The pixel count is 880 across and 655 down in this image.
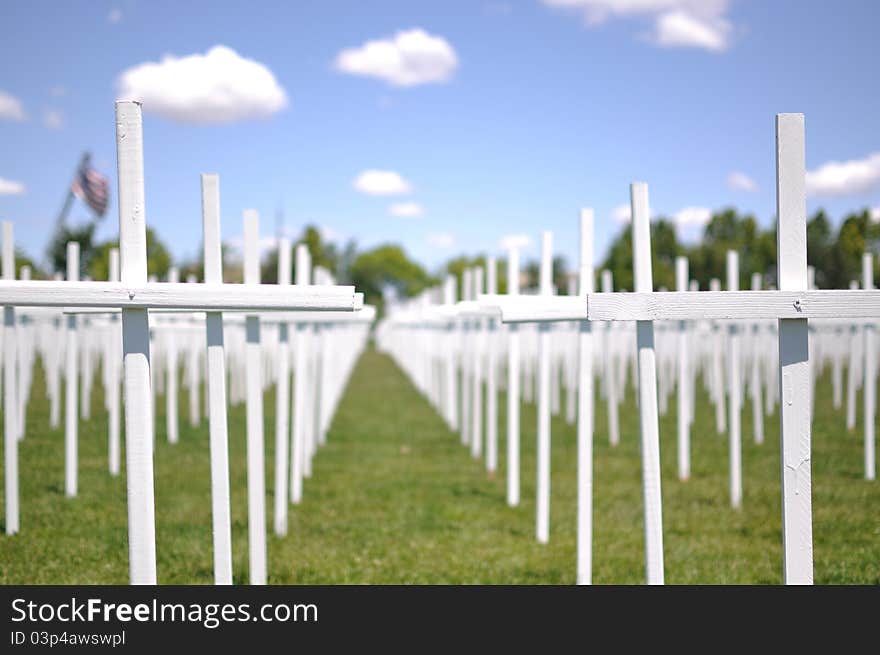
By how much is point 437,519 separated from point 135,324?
17.2 ft

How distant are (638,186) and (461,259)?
109389 millimetres

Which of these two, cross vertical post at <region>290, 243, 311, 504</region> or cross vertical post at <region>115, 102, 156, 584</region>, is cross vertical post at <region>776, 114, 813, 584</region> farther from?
cross vertical post at <region>290, 243, 311, 504</region>

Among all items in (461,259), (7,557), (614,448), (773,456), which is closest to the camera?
(7,557)

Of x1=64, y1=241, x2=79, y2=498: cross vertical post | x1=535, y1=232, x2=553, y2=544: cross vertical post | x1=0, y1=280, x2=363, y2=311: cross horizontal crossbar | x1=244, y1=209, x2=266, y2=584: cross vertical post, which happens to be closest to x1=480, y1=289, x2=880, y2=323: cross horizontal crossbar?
x1=0, y1=280, x2=363, y2=311: cross horizontal crossbar

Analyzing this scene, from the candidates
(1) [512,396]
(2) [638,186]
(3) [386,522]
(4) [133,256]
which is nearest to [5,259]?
(3) [386,522]

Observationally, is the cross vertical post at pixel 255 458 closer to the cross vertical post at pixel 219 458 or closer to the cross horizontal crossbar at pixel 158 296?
the cross vertical post at pixel 219 458

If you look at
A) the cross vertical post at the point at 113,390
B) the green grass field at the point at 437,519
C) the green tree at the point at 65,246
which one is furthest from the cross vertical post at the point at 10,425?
the green tree at the point at 65,246

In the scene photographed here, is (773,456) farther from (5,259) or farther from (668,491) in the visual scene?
(5,259)

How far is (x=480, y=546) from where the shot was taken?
6.70m

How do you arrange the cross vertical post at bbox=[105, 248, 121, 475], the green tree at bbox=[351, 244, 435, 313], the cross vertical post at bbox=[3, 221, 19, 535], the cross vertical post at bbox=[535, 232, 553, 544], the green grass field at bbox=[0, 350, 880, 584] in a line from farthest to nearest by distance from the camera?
1. the green tree at bbox=[351, 244, 435, 313]
2. the cross vertical post at bbox=[105, 248, 121, 475]
3. the cross vertical post at bbox=[535, 232, 553, 544]
4. the cross vertical post at bbox=[3, 221, 19, 535]
5. the green grass field at bbox=[0, 350, 880, 584]

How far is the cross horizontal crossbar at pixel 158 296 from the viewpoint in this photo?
2.74 meters

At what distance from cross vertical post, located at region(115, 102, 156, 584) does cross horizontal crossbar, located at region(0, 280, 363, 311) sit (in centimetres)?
5

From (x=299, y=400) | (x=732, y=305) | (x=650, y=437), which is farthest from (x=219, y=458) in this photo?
(x=299, y=400)

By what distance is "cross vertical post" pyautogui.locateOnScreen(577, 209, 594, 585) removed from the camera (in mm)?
5254
